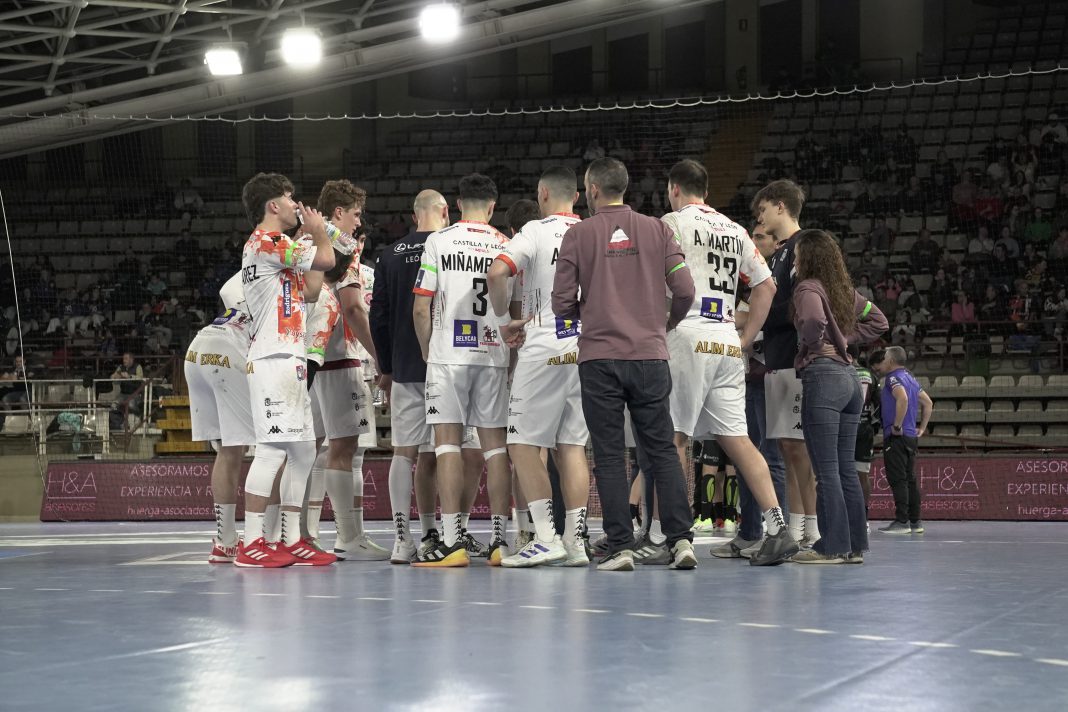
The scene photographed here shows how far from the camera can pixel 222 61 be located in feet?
58.0

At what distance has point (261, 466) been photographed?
702 cm

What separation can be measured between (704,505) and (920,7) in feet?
62.9

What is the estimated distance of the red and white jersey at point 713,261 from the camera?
7320 millimetres

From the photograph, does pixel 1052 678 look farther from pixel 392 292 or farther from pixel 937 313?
pixel 937 313

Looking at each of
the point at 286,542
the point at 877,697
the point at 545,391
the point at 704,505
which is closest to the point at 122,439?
the point at 704,505

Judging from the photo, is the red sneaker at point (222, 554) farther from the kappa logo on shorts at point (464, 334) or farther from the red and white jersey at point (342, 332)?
the kappa logo on shorts at point (464, 334)

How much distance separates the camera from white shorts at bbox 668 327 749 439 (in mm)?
7188

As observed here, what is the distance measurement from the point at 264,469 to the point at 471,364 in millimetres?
1345

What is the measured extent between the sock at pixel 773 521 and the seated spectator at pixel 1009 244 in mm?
15065

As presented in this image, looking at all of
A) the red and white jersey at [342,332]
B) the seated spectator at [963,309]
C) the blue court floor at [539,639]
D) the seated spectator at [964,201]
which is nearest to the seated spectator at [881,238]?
the seated spectator at [964,201]

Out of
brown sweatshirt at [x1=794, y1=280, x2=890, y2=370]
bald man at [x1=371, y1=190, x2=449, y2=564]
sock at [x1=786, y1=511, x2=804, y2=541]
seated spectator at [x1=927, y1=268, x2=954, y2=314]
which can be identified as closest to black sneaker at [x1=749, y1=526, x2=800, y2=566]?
sock at [x1=786, y1=511, x2=804, y2=541]

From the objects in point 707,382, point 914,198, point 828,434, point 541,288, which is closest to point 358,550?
point 541,288

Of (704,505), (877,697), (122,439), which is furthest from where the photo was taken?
(122,439)

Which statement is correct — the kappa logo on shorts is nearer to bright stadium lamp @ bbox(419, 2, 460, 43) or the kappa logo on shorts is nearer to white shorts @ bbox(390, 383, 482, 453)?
white shorts @ bbox(390, 383, 482, 453)
